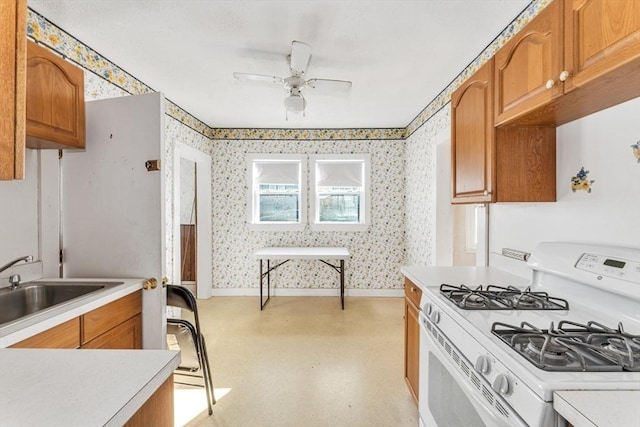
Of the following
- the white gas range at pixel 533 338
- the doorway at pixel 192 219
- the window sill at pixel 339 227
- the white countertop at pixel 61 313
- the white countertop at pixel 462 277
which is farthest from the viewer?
the window sill at pixel 339 227

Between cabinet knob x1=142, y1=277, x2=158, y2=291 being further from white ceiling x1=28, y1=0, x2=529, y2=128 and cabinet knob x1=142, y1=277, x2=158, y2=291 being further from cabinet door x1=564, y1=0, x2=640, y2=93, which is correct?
cabinet door x1=564, y1=0, x2=640, y2=93

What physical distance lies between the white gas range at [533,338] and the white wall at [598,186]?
0.09 meters

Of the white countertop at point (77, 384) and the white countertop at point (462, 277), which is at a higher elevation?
the white countertop at point (77, 384)

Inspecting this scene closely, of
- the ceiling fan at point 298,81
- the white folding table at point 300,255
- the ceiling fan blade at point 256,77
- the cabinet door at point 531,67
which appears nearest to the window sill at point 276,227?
the white folding table at point 300,255

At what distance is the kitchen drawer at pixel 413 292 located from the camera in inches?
71.0

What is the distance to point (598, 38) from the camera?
0.96 meters

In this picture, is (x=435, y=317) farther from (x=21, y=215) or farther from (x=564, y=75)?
(x=21, y=215)

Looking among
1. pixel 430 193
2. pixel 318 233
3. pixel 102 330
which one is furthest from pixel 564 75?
pixel 318 233

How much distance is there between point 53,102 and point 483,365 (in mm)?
2247

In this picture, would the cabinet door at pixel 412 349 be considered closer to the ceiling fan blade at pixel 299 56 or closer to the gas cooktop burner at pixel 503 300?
the gas cooktop burner at pixel 503 300

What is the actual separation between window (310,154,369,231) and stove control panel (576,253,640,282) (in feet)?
10.2

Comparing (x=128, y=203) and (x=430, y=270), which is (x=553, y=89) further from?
(x=128, y=203)

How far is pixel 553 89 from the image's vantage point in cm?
115

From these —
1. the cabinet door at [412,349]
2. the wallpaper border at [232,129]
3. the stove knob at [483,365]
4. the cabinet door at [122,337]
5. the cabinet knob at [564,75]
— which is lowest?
the cabinet door at [412,349]
